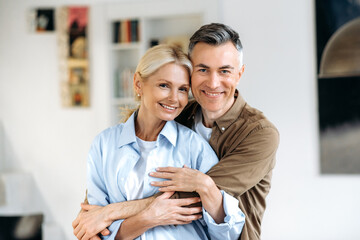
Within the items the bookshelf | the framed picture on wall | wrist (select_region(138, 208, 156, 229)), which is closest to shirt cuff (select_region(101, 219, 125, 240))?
wrist (select_region(138, 208, 156, 229))

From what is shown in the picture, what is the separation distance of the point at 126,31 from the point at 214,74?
281 centimetres

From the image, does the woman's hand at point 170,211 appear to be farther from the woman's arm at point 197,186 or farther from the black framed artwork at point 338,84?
the black framed artwork at point 338,84

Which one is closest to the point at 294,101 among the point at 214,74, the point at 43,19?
the point at 214,74

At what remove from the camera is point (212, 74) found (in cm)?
184

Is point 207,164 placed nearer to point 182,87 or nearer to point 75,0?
point 182,87

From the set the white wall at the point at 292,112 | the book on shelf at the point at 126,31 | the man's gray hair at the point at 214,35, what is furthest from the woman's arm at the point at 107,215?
the book on shelf at the point at 126,31

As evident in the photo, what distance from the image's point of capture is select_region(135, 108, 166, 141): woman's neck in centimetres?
176

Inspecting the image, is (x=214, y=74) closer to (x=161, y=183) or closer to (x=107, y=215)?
(x=161, y=183)

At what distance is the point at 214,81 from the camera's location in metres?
1.83

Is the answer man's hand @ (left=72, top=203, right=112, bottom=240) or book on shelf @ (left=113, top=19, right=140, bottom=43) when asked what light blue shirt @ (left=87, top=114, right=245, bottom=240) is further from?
book on shelf @ (left=113, top=19, right=140, bottom=43)

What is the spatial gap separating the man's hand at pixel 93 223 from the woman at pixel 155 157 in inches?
1.4

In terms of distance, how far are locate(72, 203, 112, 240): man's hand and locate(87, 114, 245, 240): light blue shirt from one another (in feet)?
0.11

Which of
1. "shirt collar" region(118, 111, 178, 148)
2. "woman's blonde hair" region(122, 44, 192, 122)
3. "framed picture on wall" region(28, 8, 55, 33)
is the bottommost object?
"shirt collar" region(118, 111, 178, 148)

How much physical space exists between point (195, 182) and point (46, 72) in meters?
3.59
